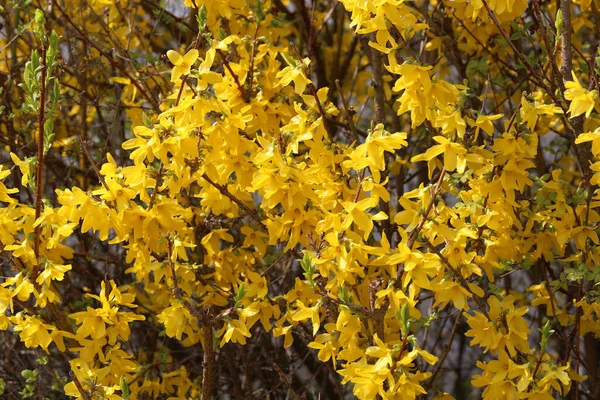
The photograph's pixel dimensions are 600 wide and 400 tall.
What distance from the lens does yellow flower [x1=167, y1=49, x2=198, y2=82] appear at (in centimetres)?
219

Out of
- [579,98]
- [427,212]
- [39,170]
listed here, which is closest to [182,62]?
[39,170]

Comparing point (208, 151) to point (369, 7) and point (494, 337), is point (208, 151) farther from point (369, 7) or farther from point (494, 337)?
point (494, 337)

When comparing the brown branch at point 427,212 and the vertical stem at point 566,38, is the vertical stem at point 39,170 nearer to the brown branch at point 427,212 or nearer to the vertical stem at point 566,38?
the brown branch at point 427,212

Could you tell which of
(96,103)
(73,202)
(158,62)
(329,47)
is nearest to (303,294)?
(73,202)

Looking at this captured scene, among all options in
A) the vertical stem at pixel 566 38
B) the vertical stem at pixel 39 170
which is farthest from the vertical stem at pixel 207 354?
the vertical stem at pixel 566 38

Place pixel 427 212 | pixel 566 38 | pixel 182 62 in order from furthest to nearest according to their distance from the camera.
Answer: pixel 566 38, pixel 182 62, pixel 427 212

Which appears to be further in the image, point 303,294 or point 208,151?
point 303,294

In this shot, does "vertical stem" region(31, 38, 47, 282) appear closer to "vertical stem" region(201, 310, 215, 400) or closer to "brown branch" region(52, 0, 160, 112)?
"vertical stem" region(201, 310, 215, 400)

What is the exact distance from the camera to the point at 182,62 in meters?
2.22

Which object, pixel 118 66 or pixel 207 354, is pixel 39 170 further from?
pixel 118 66

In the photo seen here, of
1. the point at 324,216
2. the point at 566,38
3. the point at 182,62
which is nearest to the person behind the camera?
the point at 182,62

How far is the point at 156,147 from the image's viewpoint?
212cm

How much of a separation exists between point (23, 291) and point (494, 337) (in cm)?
128

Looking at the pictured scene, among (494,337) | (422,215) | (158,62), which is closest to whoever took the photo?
(422,215)
